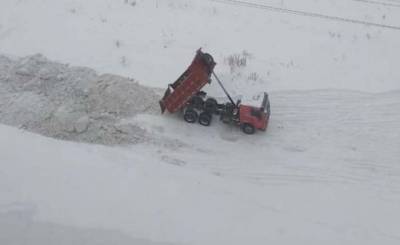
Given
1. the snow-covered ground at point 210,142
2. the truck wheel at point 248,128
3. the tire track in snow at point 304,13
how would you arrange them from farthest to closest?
1. the tire track in snow at point 304,13
2. the truck wheel at point 248,128
3. the snow-covered ground at point 210,142

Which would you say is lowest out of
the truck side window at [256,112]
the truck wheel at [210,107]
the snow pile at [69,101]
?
the snow pile at [69,101]

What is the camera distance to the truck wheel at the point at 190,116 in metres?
11.9

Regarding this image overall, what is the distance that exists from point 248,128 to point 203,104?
114 cm

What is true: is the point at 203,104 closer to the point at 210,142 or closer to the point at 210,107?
the point at 210,107

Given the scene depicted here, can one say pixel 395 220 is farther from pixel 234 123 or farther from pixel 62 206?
pixel 62 206

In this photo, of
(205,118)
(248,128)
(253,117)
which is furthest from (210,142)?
(253,117)

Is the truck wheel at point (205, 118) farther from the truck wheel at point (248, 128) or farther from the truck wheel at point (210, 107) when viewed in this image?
the truck wheel at point (248, 128)

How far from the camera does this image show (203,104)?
12.0 m

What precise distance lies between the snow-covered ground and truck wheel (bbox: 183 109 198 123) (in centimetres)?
16

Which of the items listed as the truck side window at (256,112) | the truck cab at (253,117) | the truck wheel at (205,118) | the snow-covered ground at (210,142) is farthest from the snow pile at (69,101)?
the truck side window at (256,112)

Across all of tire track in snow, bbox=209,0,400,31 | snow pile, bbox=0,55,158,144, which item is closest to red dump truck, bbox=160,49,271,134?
snow pile, bbox=0,55,158,144

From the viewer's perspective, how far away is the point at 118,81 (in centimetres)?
1275

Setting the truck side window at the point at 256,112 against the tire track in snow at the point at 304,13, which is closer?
the truck side window at the point at 256,112

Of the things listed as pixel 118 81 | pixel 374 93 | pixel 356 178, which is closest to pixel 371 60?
pixel 374 93
